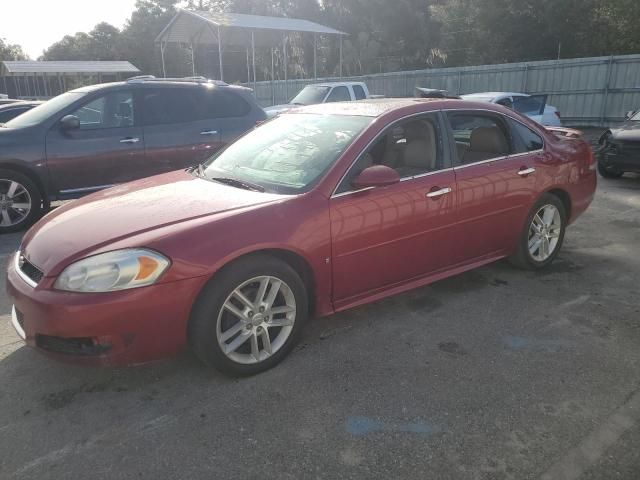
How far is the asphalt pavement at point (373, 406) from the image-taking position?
7.79ft

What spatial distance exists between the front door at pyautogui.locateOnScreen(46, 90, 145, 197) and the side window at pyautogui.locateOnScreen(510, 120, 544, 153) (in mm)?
4531

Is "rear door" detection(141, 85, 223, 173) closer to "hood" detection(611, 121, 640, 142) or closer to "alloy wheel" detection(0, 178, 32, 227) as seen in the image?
"alloy wheel" detection(0, 178, 32, 227)

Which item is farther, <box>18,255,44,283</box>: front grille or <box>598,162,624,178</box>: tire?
<box>598,162,624,178</box>: tire

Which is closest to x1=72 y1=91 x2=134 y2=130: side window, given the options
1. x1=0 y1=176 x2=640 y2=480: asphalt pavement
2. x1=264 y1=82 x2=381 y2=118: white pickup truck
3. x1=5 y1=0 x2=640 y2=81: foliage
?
x1=0 y1=176 x2=640 y2=480: asphalt pavement

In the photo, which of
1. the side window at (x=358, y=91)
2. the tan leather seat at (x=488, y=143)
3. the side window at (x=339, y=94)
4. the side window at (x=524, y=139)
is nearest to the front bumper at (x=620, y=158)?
the side window at (x=524, y=139)

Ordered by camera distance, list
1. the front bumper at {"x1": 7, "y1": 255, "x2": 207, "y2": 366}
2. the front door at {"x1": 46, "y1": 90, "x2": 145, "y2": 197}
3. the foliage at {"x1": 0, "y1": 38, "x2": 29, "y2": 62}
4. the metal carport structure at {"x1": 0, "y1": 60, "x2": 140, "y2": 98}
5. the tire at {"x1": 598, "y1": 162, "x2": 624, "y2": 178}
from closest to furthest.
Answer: the front bumper at {"x1": 7, "y1": 255, "x2": 207, "y2": 366}
the front door at {"x1": 46, "y1": 90, "x2": 145, "y2": 197}
the tire at {"x1": 598, "y1": 162, "x2": 624, "y2": 178}
the metal carport structure at {"x1": 0, "y1": 60, "x2": 140, "y2": 98}
the foliage at {"x1": 0, "y1": 38, "x2": 29, "y2": 62}

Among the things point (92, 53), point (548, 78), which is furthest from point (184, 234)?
point (92, 53)

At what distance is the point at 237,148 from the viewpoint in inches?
166

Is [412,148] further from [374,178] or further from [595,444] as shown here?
[595,444]

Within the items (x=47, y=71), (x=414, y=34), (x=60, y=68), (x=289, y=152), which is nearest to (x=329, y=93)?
(x=289, y=152)

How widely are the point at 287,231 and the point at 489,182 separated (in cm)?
192

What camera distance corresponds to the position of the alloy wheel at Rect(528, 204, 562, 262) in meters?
4.70

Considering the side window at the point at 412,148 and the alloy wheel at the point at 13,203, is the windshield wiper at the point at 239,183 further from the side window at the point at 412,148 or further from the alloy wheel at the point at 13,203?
the alloy wheel at the point at 13,203

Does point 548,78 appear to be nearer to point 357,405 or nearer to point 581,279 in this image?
point 581,279
